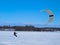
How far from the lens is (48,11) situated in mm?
2842

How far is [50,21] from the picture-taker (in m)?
2.75

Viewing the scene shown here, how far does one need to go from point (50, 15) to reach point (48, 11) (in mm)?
89

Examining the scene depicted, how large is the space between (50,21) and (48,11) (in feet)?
0.67

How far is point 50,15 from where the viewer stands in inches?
110

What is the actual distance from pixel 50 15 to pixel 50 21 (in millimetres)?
119

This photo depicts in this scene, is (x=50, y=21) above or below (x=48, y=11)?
below
